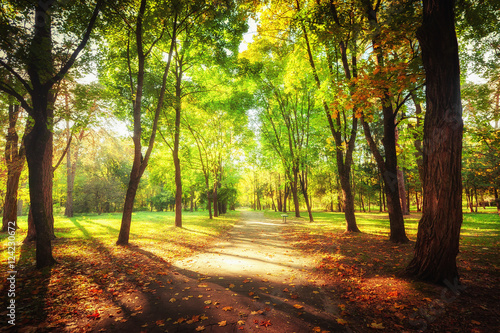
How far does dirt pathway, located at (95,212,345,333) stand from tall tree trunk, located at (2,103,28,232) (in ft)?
39.0

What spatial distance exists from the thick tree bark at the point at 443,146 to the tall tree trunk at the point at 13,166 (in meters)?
18.1

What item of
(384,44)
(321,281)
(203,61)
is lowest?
(321,281)

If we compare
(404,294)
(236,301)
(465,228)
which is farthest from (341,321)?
(465,228)

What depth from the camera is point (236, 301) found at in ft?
13.3

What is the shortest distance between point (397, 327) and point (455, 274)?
90.5 inches

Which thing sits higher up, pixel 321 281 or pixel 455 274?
pixel 455 274

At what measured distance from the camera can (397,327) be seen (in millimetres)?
2998

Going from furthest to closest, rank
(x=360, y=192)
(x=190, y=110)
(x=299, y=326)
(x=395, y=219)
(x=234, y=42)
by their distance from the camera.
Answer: (x=360, y=192)
(x=190, y=110)
(x=234, y=42)
(x=395, y=219)
(x=299, y=326)

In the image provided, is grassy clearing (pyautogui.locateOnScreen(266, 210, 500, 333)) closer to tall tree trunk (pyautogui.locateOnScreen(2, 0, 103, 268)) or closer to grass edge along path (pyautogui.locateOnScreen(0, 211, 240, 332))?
grass edge along path (pyautogui.locateOnScreen(0, 211, 240, 332))

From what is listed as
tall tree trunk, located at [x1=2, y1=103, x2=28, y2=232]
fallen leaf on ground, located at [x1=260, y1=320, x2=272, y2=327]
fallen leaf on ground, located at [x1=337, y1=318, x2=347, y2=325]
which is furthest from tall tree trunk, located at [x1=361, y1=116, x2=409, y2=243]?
tall tree trunk, located at [x1=2, y1=103, x2=28, y2=232]

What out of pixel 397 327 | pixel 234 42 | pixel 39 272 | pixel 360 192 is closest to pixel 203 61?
pixel 234 42

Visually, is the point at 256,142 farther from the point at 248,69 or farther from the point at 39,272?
the point at 39,272

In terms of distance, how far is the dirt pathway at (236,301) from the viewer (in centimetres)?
327

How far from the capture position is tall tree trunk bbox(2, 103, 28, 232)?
35.9ft
